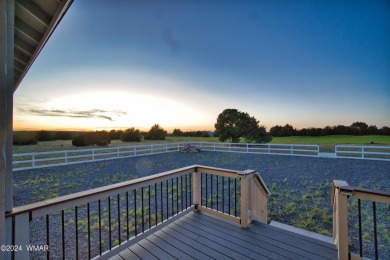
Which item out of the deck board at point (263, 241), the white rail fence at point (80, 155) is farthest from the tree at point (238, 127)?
the deck board at point (263, 241)

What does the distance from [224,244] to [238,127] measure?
1610cm

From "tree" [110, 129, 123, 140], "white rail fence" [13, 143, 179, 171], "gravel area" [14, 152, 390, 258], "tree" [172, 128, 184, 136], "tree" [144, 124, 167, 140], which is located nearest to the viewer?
"gravel area" [14, 152, 390, 258]

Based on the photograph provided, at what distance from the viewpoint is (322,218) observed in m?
3.23

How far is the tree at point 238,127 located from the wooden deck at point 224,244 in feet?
50.9

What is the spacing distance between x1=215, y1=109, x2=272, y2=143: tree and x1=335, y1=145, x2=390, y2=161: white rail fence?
7.52 metres

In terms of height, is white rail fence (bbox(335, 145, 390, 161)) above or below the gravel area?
above

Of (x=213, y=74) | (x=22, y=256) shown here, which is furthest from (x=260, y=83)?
(x=22, y=256)

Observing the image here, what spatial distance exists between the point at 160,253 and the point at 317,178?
5866mm

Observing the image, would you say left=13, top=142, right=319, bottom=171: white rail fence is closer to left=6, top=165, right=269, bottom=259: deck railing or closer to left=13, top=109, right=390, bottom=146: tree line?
left=13, top=109, right=390, bottom=146: tree line

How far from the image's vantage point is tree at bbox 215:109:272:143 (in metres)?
17.2

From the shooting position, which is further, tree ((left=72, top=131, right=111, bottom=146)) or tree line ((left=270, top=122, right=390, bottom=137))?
tree ((left=72, top=131, right=111, bottom=146))

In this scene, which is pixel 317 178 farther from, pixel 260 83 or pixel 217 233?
pixel 217 233

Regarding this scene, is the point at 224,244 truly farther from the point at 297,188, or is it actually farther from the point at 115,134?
the point at 115,134

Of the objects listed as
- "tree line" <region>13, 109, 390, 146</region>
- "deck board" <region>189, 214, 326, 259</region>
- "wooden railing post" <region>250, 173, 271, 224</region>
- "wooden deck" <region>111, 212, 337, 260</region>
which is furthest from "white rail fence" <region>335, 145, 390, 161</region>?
"deck board" <region>189, 214, 326, 259</region>
